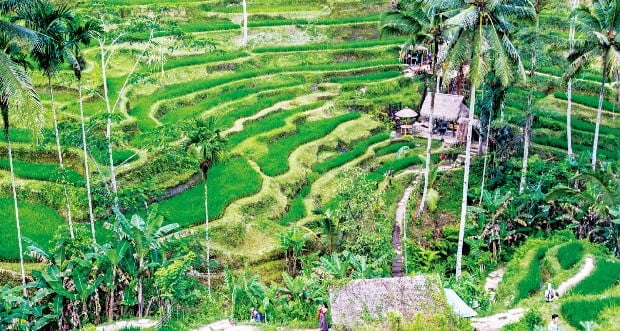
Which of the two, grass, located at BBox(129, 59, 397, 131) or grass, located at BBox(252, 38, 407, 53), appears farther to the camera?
grass, located at BBox(252, 38, 407, 53)

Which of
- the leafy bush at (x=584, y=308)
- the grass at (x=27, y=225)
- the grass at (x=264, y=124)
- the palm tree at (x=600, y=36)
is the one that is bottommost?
the leafy bush at (x=584, y=308)

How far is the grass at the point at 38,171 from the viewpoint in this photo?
25.5m

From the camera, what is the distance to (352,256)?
23.1m

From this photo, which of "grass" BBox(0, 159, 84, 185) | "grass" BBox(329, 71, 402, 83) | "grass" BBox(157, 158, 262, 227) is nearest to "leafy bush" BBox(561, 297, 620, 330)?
"grass" BBox(157, 158, 262, 227)

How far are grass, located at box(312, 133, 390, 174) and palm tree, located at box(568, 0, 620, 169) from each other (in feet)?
33.5

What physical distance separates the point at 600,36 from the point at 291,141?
45.4 feet

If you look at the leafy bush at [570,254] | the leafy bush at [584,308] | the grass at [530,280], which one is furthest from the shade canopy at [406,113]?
the leafy bush at [584,308]

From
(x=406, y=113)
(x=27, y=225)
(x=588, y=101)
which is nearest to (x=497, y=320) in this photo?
(x=27, y=225)

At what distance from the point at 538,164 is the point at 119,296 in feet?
59.4

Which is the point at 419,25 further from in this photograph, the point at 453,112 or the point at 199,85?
the point at 199,85

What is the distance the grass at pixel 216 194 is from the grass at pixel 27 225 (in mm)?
3593

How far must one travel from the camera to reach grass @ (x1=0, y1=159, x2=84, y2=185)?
2552 cm

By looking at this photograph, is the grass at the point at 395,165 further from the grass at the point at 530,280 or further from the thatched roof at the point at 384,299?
the thatched roof at the point at 384,299

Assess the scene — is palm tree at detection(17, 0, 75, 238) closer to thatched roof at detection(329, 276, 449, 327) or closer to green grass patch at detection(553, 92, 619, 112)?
thatched roof at detection(329, 276, 449, 327)
